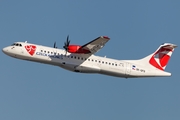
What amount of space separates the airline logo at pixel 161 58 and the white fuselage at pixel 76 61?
2964mm

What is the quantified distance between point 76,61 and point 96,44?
3.01 m

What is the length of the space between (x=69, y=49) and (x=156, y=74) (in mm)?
10578

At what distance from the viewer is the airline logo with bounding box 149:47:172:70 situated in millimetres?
46969

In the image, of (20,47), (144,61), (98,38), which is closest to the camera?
(98,38)

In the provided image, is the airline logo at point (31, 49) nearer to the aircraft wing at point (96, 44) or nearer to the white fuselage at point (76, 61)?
the white fuselage at point (76, 61)

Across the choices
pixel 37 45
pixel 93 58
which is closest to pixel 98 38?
pixel 93 58

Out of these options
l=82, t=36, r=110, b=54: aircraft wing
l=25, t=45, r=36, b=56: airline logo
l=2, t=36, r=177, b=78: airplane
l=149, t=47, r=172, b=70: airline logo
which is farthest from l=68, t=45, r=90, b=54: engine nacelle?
l=149, t=47, r=172, b=70: airline logo

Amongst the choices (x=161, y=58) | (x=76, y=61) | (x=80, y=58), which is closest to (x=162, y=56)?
(x=161, y=58)

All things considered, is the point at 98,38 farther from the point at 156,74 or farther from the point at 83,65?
the point at 156,74

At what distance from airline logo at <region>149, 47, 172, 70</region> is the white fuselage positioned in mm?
2964

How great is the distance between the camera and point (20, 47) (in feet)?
143

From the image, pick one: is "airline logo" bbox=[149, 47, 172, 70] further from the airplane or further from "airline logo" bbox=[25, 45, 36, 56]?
"airline logo" bbox=[25, 45, 36, 56]

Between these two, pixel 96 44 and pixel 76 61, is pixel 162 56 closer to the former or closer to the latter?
pixel 96 44

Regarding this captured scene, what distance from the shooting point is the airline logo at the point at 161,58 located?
47.0 meters
